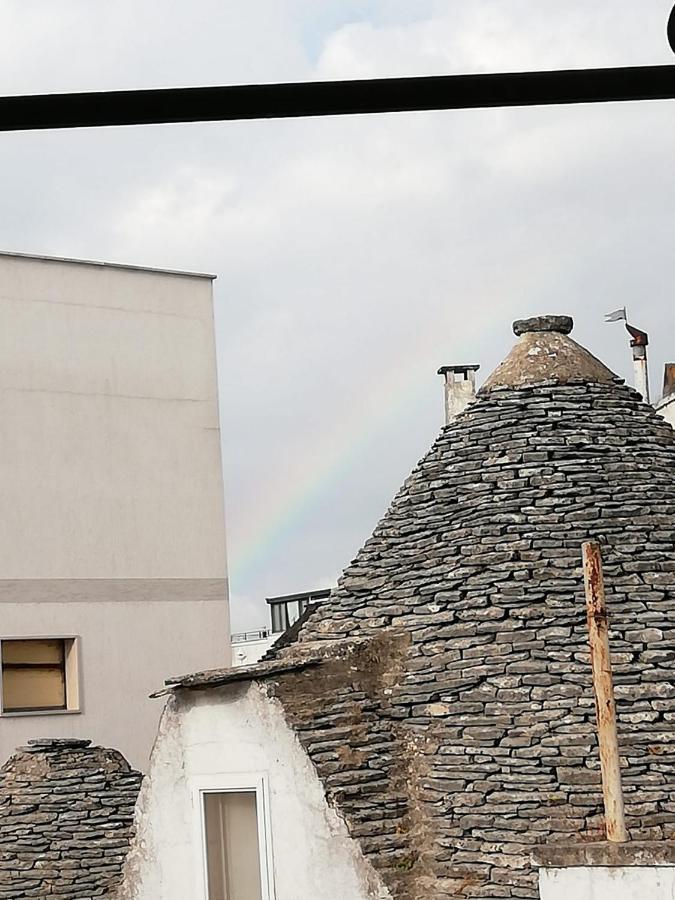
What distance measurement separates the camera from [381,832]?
1198cm

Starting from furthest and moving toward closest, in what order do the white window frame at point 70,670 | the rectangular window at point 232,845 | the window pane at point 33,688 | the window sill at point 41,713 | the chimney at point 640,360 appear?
the chimney at point 640,360
the white window frame at point 70,670
the window pane at point 33,688
the window sill at point 41,713
the rectangular window at point 232,845

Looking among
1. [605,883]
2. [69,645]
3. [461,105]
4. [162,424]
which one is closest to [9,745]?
[69,645]

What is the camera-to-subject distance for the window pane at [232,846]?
12.5 meters

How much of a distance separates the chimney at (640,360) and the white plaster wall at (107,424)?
663 centimetres

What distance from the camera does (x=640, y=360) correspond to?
78.8 feet

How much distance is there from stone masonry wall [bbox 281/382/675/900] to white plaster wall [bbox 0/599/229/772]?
25.9ft

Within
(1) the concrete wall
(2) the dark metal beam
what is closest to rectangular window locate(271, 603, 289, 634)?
(1) the concrete wall

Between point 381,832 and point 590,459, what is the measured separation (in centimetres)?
353

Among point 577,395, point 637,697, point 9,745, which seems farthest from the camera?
point 9,745

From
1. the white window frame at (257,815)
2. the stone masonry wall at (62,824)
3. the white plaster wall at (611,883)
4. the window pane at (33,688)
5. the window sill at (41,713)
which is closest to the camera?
the white plaster wall at (611,883)

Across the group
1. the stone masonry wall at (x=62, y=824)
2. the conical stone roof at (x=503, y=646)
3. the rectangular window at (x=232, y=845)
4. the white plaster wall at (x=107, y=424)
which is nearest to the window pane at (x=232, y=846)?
the rectangular window at (x=232, y=845)

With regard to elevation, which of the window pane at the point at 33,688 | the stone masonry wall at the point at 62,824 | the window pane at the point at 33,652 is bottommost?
the stone masonry wall at the point at 62,824

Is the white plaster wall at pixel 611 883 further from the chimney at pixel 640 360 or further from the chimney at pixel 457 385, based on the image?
the chimney at pixel 640 360

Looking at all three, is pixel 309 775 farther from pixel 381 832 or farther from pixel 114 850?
pixel 114 850
